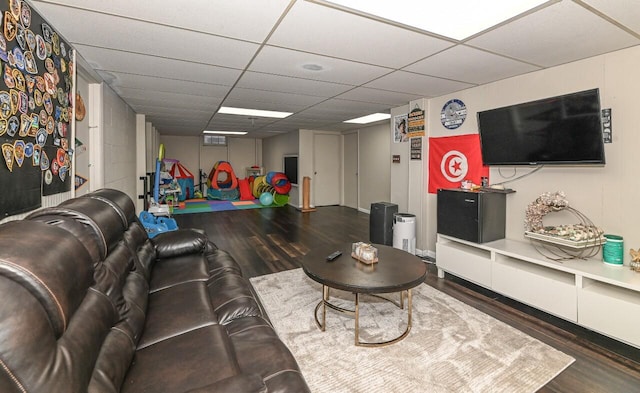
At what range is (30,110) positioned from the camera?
5.35 ft

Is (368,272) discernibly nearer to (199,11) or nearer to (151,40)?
(199,11)

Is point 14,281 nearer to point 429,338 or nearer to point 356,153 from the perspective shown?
point 429,338

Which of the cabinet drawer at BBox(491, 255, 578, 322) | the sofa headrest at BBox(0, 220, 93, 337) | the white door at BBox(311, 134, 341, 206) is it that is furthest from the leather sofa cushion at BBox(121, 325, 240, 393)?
the white door at BBox(311, 134, 341, 206)

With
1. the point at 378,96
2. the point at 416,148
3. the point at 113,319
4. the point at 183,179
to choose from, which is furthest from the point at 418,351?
the point at 183,179

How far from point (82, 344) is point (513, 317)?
290 cm

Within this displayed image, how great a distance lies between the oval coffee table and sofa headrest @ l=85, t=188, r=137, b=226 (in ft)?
4.51

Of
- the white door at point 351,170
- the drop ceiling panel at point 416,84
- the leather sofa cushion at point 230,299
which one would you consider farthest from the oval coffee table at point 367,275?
the white door at point 351,170

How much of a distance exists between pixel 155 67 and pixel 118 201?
1.43 metres

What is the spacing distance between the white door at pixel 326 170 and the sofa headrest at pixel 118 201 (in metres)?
6.30

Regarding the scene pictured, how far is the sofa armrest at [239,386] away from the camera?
911 millimetres

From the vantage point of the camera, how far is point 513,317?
2.51 m

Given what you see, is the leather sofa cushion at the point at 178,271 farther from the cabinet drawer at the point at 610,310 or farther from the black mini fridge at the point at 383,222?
the cabinet drawer at the point at 610,310


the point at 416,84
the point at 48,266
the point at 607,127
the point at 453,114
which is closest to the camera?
the point at 48,266

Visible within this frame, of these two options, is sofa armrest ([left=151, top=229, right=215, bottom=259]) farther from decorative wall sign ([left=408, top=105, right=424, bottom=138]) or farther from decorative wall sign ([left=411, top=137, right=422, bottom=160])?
decorative wall sign ([left=408, top=105, right=424, bottom=138])
